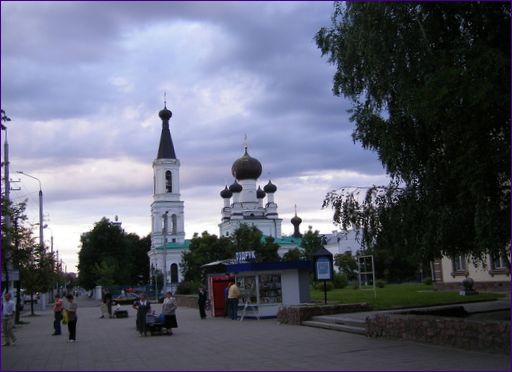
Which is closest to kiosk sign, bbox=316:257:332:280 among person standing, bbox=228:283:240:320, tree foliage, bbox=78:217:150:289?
person standing, bbox=228:283:240:320

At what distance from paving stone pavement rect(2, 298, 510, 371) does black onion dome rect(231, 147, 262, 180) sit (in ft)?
287

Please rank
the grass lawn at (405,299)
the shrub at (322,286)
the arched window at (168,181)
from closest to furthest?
1. the grass lawn at (405,299)
2. the shrub at (322,286)
3. the arched window at (168,181)

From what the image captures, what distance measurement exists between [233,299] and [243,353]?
1202 cm

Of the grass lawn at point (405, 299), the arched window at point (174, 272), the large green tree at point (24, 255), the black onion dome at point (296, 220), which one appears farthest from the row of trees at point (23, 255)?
the black onion dome at point (296, 220)

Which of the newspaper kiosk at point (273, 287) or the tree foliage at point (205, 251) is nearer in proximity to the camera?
the newspaper kiosk at point (273, 287)

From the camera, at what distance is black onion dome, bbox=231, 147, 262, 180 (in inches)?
4289

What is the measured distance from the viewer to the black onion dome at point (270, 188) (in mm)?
117500

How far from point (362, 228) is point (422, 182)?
9.34ft

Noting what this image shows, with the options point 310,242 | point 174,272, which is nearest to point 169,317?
point 310,242

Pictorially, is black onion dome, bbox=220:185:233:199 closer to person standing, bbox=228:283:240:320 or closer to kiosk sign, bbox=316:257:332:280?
person standing, bbox=228:283:240:320

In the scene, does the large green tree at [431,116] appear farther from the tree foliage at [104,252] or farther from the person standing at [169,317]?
the tree foliage at [104,252]

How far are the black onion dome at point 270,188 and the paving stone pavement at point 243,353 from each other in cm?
9567

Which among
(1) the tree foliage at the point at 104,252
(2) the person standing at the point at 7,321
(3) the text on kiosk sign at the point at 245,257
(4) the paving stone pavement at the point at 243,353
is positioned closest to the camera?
(4) the paving stone pavement at the point at 243,353

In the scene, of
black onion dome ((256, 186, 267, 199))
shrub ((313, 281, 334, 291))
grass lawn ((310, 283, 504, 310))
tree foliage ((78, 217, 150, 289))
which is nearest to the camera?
grass lawn ((310, 283, 504, 310))
